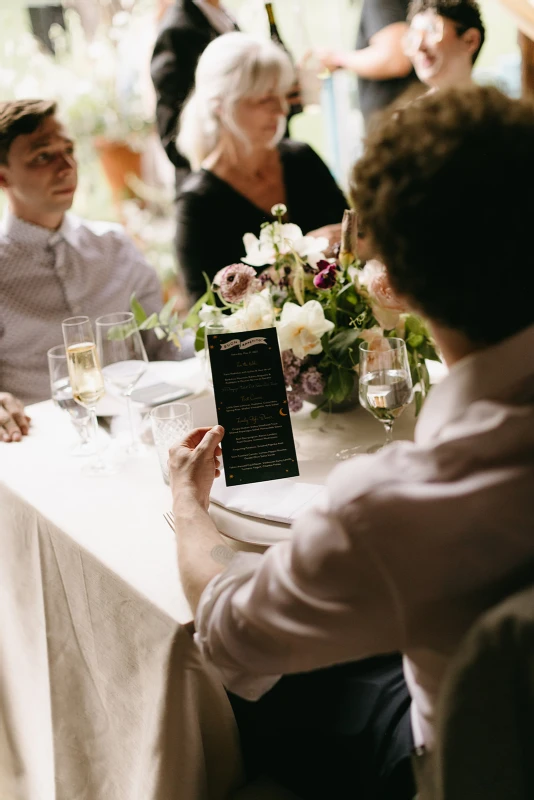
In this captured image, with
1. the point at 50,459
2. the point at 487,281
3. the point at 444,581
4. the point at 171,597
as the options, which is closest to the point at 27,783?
the point at 50,459

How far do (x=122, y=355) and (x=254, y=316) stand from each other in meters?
0.27

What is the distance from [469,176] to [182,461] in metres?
0.58

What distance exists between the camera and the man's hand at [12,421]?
151cm

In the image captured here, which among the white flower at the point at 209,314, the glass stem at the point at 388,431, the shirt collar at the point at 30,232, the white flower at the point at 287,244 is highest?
the shirt collar at the point at 30,232

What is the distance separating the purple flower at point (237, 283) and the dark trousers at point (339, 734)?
0.64 m

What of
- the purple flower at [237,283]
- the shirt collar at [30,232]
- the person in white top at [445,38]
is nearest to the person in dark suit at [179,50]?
the person in white top at [445,38]

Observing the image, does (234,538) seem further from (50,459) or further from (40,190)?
(40,190)

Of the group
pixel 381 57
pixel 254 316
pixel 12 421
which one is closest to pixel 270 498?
pixel 254 316

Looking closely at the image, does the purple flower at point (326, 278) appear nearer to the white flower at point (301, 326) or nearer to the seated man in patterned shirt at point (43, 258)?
the white flower at point (301, 326)

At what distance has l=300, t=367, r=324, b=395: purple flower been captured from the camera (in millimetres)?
1295

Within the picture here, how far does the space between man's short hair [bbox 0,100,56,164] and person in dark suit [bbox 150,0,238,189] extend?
1059 mm

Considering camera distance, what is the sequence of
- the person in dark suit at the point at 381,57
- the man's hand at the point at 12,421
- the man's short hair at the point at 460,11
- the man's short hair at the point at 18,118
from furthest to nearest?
the person in dark suit at the point at 381,57 < the man's short hair at the point at 460,11 < the man's short hair at the point at 18,118 < the man's hand at the point at 12,421

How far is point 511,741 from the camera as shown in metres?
0.62

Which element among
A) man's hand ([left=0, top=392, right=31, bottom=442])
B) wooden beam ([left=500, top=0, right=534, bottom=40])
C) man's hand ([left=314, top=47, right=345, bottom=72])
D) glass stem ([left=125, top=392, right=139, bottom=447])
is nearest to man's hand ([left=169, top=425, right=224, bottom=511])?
glass stem ([left=125, top=392, right=139, bottom=447])
